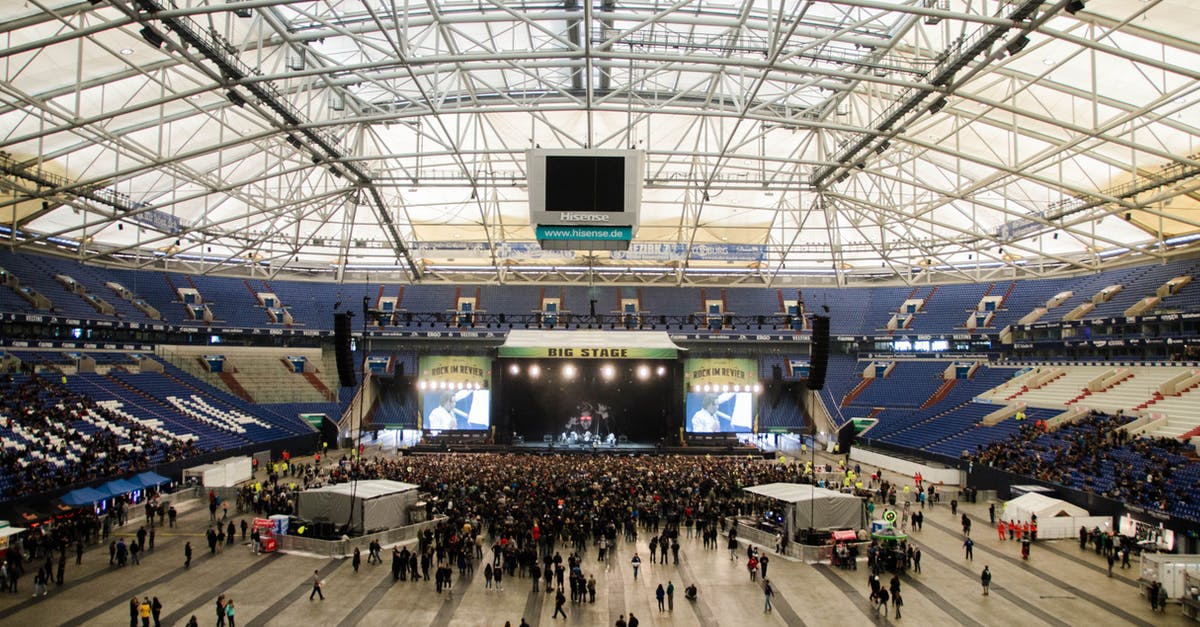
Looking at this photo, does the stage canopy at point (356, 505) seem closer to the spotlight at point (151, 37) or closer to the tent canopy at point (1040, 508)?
the spotlight at point (151, 37)

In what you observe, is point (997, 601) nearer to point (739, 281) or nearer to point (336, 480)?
point (336, 480)

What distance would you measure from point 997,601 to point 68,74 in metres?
28.6

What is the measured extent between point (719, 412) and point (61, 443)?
108 feet

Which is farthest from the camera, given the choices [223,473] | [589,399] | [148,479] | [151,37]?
[589,399]

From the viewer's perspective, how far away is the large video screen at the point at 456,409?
43.5 meters

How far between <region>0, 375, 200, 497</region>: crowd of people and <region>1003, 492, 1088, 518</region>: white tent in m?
31.7

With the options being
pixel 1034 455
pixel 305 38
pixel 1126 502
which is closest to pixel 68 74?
pixel 305 38

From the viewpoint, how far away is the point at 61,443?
25.7 meters

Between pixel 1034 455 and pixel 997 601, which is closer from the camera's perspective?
pixel 997 601

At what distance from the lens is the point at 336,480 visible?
25.5 metres

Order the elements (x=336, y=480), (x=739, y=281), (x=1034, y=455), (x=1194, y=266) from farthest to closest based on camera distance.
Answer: (x=739, y=281) < (x=1194, y=266) < (x=1034, y=455) < (x=336, y=480)

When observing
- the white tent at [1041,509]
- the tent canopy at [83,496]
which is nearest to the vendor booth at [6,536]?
the tent canopy at [83,496]

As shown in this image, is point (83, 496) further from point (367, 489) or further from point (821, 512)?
point (821, 512)

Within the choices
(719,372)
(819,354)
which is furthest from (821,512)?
(719,372)
